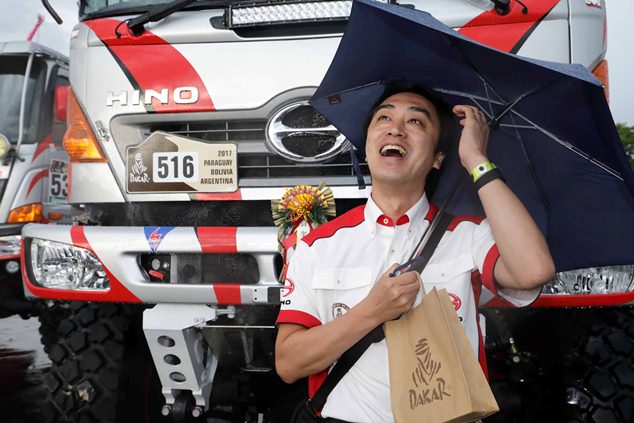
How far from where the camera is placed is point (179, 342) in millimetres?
2768

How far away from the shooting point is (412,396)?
1.60m

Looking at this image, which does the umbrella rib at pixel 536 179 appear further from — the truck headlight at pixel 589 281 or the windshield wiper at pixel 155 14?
the windshield wiper at pixel 155 14

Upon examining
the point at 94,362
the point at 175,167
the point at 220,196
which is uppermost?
the point at 175,167

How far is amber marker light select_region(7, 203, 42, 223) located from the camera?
5.31m

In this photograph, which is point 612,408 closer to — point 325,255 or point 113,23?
point 325,255

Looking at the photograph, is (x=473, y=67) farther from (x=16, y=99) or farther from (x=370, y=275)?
(x=16, y=99)

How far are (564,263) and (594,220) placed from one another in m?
0.16

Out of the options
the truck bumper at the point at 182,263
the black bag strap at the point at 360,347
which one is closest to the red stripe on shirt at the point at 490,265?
the black bag strap at the point at 360,347

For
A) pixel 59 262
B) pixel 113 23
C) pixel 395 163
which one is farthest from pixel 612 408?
pixel 113 23

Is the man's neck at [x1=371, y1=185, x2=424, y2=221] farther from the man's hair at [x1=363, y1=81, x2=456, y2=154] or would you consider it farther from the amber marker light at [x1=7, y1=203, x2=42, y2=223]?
the amber marker light at [x1=7, y1=203, x2=42, y2=223]

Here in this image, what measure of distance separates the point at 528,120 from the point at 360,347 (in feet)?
2.56

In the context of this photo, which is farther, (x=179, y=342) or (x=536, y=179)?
(x=179, y=342)

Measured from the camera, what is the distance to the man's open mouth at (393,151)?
74.4 inches

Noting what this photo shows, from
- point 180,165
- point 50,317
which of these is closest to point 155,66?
point 180,165
